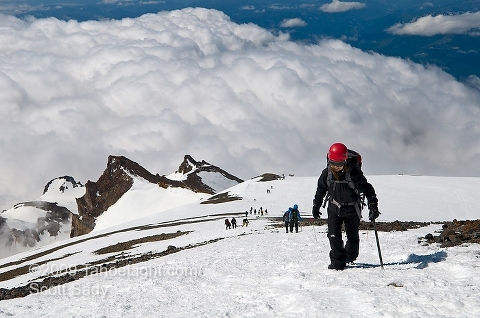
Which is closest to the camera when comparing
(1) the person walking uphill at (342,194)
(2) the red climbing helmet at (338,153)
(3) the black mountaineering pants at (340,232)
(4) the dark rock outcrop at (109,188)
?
(2) the red climbing helmet at (338,153)

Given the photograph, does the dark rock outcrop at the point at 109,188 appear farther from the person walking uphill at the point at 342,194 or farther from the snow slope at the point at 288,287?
the person walking uphill at the point at 342,194

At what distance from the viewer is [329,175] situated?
949 centimetres

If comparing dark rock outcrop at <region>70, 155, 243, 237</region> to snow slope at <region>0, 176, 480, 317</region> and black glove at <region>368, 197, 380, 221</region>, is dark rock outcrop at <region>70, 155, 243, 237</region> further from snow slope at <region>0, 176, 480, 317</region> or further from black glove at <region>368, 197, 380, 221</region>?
black glove at <region>368, 197, 380, 221</region>

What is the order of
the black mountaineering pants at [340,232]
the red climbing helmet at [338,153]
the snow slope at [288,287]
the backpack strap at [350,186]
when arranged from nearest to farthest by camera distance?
the snow slope at [288,287] < the red climbing helmet at [338,153] < the backpack strap at [350,186] < the black mountaineering pants at [340,232]

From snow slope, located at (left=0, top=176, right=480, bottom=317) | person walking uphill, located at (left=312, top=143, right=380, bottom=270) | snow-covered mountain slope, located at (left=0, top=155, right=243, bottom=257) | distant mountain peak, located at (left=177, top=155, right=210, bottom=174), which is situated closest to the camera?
snow slope, located at (left=0, top=176, right=480, bottom=317)

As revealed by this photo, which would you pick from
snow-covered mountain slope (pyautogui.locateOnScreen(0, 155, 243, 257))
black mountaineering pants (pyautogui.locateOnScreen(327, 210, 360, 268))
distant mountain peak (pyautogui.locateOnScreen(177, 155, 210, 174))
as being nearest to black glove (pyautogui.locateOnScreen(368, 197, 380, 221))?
black mountaineering pants (pyautogui.locateOnScreen(327, 210, 360, 268))

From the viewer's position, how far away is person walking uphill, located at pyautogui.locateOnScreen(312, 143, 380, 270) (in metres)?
9.12

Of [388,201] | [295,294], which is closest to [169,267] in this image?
[295,294]

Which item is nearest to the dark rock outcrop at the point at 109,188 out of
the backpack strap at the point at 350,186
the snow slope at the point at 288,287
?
the snow slope at the point at 288,287

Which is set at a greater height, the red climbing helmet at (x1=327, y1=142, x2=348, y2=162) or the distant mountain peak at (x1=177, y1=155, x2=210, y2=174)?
the distant mountain peak at (x1=177, y1=155, x2=210, y2=174)

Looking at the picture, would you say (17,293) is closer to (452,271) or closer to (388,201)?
(452,271)

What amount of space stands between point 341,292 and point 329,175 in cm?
261

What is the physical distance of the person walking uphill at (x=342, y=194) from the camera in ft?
29.9

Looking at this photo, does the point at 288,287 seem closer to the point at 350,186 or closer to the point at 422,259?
the point at 350,186
